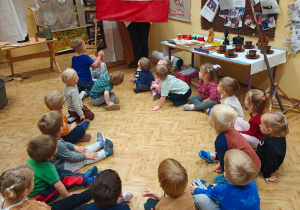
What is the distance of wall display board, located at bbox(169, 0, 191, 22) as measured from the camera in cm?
522

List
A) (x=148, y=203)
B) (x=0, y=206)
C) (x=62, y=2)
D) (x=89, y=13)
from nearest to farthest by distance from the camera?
(x=0, y=206)
(x=148, y=203)
(x=89, y=13)
(x=62, y=2)

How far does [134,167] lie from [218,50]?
2.27m

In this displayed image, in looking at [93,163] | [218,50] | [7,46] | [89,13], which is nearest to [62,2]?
[89,13]

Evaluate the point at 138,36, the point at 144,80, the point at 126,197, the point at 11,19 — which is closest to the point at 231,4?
the point at 144,80

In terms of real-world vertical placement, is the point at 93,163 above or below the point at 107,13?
below

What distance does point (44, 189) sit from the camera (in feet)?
7.42

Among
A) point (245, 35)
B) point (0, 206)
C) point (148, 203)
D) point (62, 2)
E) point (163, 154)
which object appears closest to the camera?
point (0, 206)

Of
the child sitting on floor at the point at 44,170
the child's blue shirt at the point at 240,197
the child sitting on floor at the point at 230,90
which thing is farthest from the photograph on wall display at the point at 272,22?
the child sitting on floor at the point at 44,170

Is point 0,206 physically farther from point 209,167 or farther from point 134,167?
point 209,167

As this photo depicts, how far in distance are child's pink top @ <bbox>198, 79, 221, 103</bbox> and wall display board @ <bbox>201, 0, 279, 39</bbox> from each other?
1.16 m

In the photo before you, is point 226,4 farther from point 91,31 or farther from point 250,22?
point 91,31

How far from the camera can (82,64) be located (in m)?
4.26

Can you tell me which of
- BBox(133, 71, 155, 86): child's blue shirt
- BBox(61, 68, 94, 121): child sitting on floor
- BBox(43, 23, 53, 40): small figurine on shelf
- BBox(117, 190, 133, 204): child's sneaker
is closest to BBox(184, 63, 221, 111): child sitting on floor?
BBox(133, 71, 155, 86): child's blue shirt

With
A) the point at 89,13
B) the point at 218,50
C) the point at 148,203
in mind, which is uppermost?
the point at 89,13
